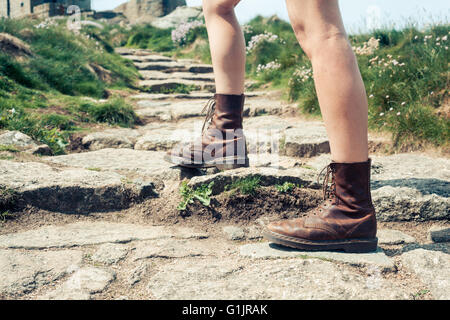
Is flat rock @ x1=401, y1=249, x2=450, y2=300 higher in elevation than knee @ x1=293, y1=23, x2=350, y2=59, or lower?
lower

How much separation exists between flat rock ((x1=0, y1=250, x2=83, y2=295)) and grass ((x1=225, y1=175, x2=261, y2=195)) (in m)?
0.83

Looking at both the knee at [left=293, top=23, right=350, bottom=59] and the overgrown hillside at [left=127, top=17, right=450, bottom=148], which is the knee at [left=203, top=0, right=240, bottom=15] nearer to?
the knee at [left=293, top=23, right=350, bottom=59]

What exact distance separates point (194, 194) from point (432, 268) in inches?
43.8

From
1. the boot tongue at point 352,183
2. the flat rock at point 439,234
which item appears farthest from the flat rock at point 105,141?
the flat rock at point 439,234

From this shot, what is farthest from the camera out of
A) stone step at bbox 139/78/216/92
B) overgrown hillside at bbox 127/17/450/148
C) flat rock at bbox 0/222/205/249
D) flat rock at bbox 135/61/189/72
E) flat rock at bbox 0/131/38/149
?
flat rock at bbox 135/61/189/72

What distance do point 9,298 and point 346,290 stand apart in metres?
1.07

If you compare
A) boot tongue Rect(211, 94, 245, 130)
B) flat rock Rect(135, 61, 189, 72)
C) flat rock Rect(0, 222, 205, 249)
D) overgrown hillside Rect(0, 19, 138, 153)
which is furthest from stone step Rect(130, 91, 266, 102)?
flat rock Rect(0, 222, 205, 249)

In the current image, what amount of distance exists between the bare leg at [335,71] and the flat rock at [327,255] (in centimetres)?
41

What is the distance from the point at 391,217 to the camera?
205cm

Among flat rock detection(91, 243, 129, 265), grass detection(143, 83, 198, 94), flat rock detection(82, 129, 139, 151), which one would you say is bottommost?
flat rock detection(91, 243, 129, 265)

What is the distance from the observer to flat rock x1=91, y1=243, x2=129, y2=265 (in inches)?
61.0

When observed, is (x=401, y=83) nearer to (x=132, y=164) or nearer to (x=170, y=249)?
(x=132, y=164)

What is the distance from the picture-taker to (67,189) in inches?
79.0

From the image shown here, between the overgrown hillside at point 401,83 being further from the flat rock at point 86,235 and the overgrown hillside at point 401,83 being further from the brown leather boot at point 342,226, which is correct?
the flat rock at point 86,235
